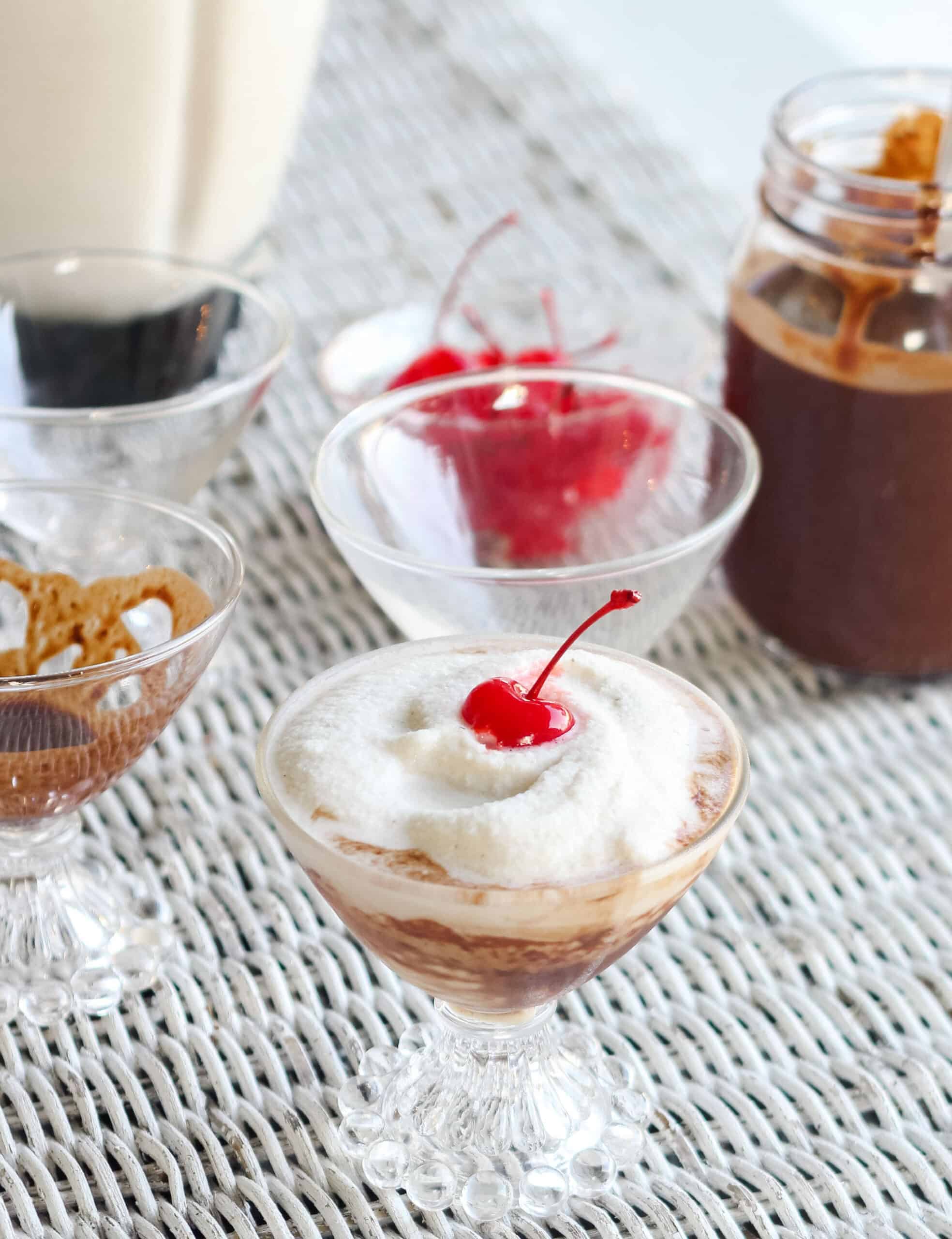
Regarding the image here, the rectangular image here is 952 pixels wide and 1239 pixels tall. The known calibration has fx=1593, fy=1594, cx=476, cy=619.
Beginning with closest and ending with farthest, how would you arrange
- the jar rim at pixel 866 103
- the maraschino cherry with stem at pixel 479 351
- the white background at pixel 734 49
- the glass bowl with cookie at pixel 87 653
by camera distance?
the glass bowl with cookie at pixel 87 653 → the jar rim at pixel 866 103 → the maraschino cherry with stem at pixel 479 351 → the white background at pixel 734 49

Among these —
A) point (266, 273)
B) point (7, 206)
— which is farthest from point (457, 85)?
point (7, 206)

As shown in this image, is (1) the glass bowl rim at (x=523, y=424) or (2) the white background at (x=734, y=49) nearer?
(1) the glass bowl rim at (x=523, y=424)

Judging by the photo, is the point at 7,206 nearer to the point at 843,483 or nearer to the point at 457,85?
the point at 843,483

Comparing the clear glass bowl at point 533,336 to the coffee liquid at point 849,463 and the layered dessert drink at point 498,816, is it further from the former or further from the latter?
the layered dessert drink at point 498,816

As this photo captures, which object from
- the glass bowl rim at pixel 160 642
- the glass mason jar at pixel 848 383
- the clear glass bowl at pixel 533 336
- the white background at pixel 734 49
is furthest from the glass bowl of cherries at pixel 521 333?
the white background at pixel 734 49

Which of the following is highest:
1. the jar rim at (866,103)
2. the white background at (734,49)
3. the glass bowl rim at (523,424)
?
the jar rim at (866,103)

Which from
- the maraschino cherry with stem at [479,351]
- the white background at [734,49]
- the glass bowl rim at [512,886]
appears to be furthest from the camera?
the white background at [734,49]
